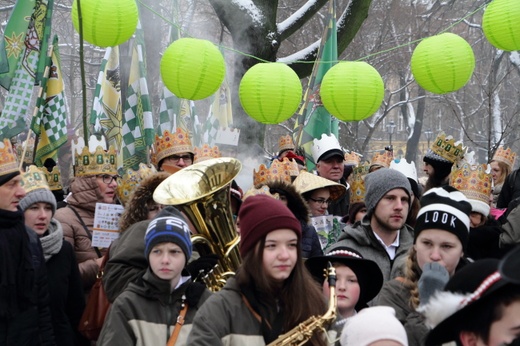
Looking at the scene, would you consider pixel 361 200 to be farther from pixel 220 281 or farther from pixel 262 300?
pixel 262 300

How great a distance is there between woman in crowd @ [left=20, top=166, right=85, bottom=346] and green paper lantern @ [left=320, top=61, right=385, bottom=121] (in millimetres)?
4202

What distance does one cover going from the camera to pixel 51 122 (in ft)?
31.9

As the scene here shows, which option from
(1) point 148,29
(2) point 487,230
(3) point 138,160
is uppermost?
(1) point 148,29

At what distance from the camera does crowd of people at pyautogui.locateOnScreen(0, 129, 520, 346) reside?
3549 millimetres

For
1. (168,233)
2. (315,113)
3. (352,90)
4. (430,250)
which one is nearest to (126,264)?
(168,233)

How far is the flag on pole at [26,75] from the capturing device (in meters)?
9.09

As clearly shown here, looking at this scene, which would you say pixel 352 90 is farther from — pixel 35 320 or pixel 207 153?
pixel 35 320

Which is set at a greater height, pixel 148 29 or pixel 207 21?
pixel 207 21

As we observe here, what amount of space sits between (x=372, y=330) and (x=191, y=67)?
6.84 m

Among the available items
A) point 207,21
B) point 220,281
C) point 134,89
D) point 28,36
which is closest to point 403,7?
point 207,21

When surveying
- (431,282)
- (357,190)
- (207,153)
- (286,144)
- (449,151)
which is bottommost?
(431,282)

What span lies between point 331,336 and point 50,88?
6090mm

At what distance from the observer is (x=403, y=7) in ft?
93.2

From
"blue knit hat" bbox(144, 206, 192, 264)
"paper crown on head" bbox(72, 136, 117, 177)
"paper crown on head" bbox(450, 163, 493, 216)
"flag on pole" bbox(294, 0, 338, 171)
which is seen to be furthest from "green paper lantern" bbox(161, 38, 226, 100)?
"blue knit hat" bbox(144, 206, 192, 264)
